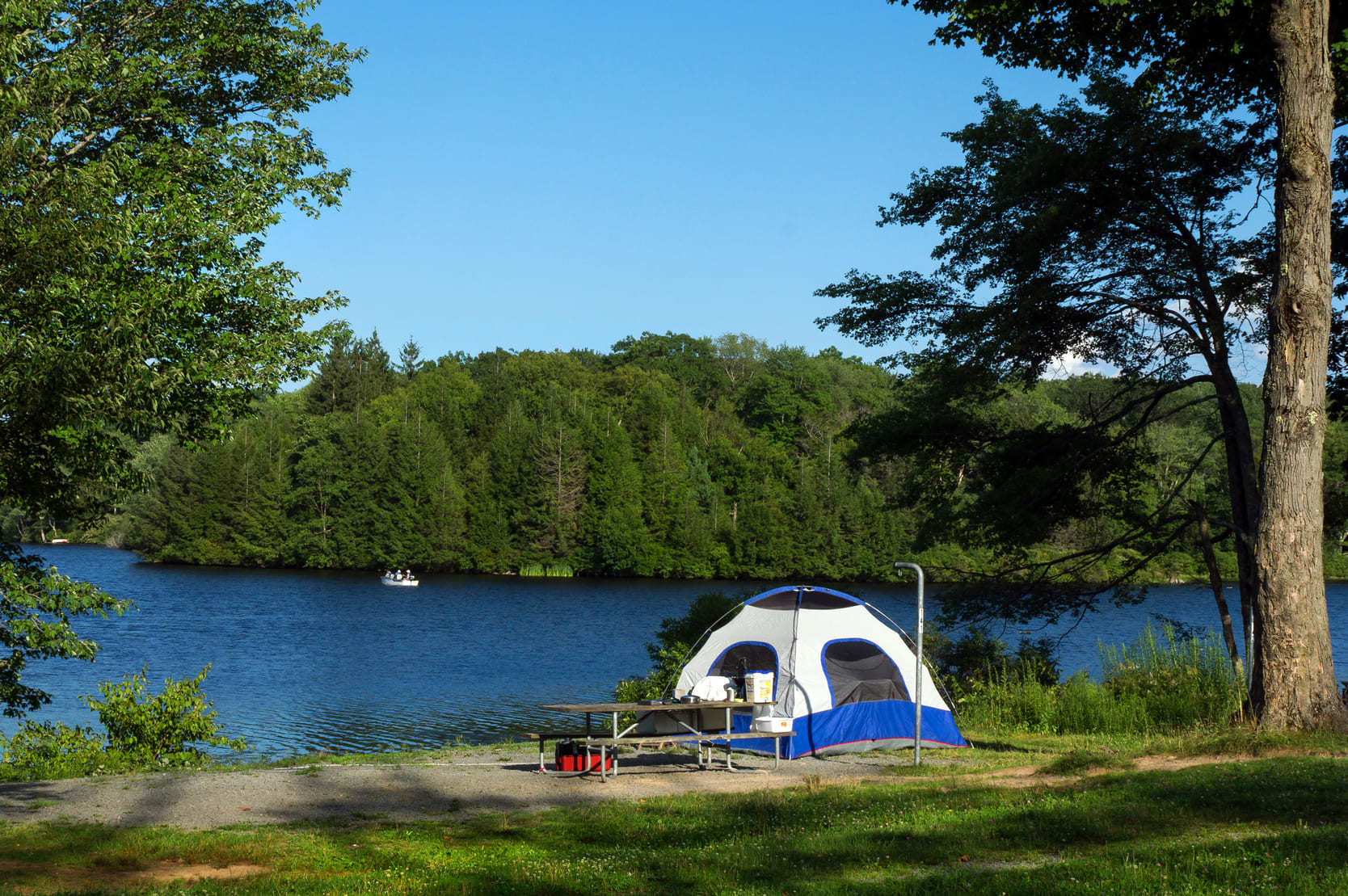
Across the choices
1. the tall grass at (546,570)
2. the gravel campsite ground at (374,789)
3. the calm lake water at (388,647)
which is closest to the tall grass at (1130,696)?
the gravel campsite ground at (374,789)

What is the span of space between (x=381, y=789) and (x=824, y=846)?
5025mm

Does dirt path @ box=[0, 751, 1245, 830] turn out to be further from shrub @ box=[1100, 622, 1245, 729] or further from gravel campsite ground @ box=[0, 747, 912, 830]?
shrub @ box=[1100, 622, 1245, 729]

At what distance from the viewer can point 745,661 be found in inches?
567

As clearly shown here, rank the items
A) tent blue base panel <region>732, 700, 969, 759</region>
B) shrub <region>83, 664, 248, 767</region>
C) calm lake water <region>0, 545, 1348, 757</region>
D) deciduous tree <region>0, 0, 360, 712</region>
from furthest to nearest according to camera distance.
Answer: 1. calm lake water <region>0, 545, 1348, 757</region>
2. tent blue base panel <region>732, 700, 969, 759</region>
3. shrub <region>83, 664, 248, 767</region>
4. deciduous tree <region>0, 0, 360, 712</region>

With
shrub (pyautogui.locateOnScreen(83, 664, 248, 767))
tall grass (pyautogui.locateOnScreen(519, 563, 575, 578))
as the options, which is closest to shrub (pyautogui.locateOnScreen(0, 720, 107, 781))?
shrub (pyautogui.locateOnScreen(83, 664, 248, 767))

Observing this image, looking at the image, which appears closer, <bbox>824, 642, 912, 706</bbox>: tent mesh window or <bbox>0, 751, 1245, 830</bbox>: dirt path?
<bbox>0, 751, 1245, 830</bbox>: dirt path

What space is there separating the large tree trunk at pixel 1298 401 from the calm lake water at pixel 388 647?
1116 cm

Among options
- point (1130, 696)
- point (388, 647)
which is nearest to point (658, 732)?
point (1130, 696)

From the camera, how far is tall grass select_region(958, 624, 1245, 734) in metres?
15.5

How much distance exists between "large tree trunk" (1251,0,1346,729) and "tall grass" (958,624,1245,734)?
328 cm

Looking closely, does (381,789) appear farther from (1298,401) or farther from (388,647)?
(388,647)

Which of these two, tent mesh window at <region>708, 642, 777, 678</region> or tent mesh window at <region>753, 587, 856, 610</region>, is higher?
tent mesh window at <region>753, 587, 856, 610</region>

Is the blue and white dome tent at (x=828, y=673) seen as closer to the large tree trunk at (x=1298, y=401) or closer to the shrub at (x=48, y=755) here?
the large tree trunk at (x=1298, y=401)

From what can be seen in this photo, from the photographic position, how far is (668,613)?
50156mm
